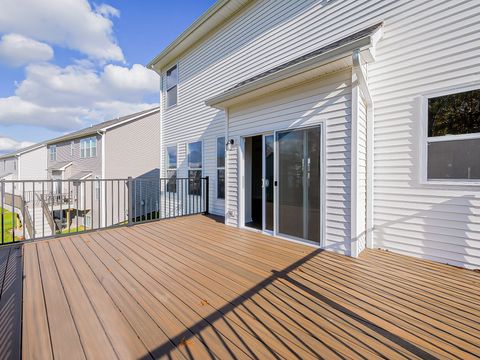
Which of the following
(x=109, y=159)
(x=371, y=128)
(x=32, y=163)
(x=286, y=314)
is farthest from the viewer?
(x=32, y=163)

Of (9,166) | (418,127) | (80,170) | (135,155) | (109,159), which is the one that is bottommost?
(80,170)

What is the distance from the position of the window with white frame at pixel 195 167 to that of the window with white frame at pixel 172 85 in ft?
7.52

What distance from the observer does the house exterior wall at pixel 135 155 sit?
13.6m

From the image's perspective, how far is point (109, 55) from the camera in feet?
42.9

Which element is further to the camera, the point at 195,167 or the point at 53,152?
the point at 53,152

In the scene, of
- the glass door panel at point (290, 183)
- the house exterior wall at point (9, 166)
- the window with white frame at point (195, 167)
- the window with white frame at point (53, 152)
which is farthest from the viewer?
the house exterior wall at point (9, 166)

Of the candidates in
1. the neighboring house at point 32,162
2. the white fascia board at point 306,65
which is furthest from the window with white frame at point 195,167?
the neighboring house at point 32,162

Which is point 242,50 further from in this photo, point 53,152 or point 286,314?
point 53,152

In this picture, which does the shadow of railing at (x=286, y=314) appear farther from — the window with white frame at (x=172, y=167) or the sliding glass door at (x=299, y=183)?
the window with white frame at (x=172, y=167)

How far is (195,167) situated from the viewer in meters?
7.42

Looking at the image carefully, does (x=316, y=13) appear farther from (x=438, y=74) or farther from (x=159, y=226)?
(x=159, y=226)

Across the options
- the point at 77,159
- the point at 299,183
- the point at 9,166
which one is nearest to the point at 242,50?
the point at 299,183

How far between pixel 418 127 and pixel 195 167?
19.0ft

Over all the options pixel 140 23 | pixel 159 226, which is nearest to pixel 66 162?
pixel 140 23
